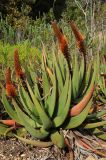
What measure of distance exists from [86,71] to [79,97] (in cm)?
28

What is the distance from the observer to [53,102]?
12.4 ft

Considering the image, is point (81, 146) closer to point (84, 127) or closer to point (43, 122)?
point (84, 127)

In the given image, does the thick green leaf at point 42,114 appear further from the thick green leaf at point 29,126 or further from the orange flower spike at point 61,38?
the orange flower spike at point 61,38

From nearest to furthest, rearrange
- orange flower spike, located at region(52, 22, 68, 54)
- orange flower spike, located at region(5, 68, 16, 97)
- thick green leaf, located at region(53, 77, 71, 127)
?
orange flower spike, located at region(5, 68, 16, 97) → orange flower spike, located at region(52, 22, 68, 54) → thick green leaf, located at region(53, 77, 71, 127)

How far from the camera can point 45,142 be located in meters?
3.79

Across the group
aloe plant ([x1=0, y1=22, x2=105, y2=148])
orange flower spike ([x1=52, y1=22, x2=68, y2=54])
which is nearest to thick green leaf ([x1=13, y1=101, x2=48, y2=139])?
aloe plant ([x1=0, y1=22, x2=105, y2=148])

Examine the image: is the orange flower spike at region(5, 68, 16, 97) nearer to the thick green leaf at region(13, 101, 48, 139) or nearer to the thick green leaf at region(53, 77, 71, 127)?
the thick green leaf at region(13, 101, 48, 139)

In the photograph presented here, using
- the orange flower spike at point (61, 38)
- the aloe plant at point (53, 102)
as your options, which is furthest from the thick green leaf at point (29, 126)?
the orange flower spike at point (61, 38)

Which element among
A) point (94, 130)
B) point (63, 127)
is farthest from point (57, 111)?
point (94, 130)

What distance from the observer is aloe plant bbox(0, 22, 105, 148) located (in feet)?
12.0

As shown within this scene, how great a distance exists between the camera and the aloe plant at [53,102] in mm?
3645

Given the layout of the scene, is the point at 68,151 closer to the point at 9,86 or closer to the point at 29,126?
the point at 29,126

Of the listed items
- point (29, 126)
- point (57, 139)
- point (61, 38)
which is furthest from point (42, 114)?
point (61, 38)

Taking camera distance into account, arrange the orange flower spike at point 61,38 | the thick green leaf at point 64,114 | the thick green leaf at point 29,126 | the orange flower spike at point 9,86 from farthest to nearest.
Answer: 1. the thick green leaf at point 64,114
2. the thick green leaf at point 29,126
3. the orange flower spike at point 61,38
4. the orange flower spike at point 9,86
